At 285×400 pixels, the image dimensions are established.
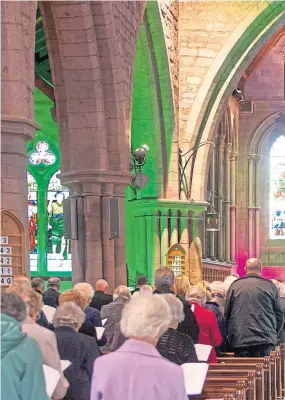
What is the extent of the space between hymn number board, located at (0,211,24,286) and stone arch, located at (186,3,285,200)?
13084 mm

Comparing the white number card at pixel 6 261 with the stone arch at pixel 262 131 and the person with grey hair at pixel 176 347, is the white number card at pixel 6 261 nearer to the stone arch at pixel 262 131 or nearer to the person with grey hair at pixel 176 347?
the person with grey hair at pixel 176 347

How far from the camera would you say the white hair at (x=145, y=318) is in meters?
Result: 5.77

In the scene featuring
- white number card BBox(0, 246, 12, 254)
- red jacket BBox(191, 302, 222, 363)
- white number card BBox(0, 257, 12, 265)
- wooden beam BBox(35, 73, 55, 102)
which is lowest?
red jacket BBox(191, 302, 222, 363)

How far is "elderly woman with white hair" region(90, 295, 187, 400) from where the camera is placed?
18.6ft

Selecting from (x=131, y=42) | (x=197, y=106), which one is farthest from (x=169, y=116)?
(x=131, y=42)

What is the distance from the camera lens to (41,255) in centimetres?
2919

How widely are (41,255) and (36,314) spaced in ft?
70.8

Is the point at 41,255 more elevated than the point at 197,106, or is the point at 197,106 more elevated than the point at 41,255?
the point at 197,106

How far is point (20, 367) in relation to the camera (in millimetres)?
5848

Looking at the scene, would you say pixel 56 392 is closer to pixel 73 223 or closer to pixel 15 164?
pixel 15 164

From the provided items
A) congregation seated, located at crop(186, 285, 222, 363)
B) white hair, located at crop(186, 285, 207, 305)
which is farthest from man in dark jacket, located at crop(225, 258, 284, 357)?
congregation seated, located at crop(186, 285, 222, 363)

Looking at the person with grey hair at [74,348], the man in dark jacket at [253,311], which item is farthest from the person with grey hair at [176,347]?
the man in dark jacket at [253,311]

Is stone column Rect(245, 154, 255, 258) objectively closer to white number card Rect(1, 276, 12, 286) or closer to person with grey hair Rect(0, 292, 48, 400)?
white number card Rect(1, 276, 12, 286)

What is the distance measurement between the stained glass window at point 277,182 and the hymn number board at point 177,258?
47.1 ft
